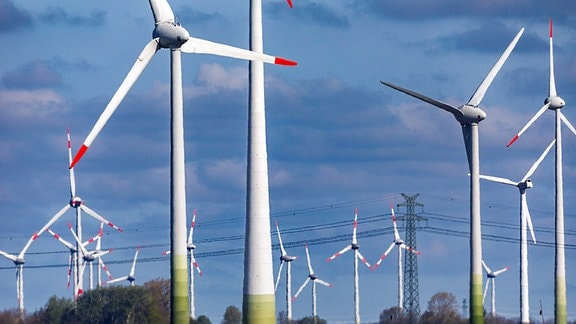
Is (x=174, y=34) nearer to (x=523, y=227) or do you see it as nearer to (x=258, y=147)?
(x=258, y=147)

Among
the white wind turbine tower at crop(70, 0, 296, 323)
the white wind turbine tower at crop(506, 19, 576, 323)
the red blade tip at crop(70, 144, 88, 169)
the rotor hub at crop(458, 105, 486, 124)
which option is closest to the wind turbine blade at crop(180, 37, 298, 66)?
the white wind turbine tower at crop(70, 0, 296, 323)

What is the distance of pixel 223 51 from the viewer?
100 m

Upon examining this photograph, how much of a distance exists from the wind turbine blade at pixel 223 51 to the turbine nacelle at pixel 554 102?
236 feet

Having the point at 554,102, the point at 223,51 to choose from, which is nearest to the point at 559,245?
the point at 554,102

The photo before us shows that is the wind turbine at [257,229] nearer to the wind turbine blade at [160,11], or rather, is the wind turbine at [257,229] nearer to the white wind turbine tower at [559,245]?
the wind turbine blade at [160,11]

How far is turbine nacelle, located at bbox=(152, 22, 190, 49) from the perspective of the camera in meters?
100

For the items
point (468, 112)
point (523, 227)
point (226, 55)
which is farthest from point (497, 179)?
point (226, 55)

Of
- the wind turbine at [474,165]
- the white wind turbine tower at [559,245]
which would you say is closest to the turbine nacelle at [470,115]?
the wind turbine at [474,165]

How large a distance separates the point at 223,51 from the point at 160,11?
471 cm

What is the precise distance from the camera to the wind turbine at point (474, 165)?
122 metres

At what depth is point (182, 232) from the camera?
315 feet

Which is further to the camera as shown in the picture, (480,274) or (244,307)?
(480,274)

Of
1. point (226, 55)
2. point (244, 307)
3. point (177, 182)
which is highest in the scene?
point (226, 55)

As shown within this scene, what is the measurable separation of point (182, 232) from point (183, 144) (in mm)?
5086
